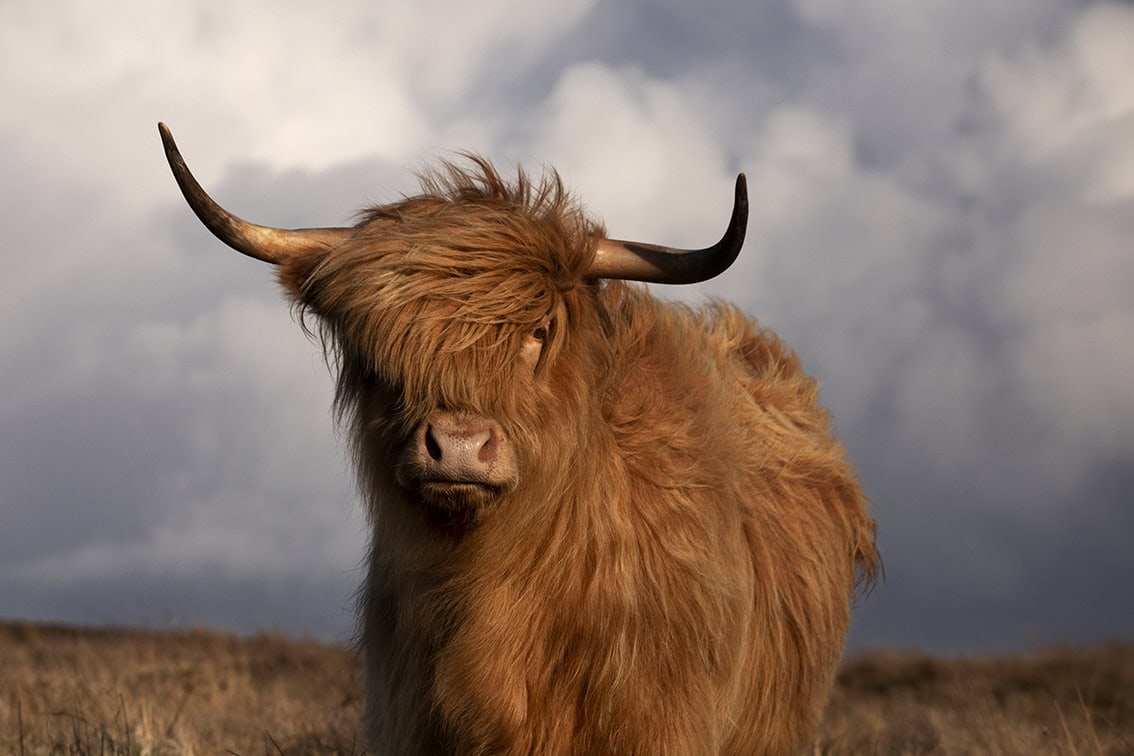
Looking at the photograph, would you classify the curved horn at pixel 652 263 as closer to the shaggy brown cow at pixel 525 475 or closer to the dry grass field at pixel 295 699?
the shaggy brown cow at pixel 525 475

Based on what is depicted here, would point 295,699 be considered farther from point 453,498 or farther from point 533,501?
point 453,498

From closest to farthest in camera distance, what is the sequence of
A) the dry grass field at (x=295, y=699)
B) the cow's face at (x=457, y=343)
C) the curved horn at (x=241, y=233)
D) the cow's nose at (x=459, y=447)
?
1. the cow's nose at (x=459, y=447)
2. the cow's face at (x=457, y=343)
3. the curved horn at (x=241, y=233)
4. the dry grass field at (x=295, y=699)

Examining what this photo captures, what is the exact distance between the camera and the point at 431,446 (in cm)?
349

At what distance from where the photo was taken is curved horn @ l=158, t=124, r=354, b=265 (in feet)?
14.3

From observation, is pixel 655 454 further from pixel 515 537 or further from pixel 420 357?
pixel 420 357

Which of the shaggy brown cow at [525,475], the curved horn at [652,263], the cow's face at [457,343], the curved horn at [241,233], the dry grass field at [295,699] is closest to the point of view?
the cow's face at [457,343]

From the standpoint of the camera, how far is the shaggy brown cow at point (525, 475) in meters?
3.73

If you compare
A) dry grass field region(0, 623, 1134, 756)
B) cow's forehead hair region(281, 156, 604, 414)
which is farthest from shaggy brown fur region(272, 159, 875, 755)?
dry grass field region(0, 623, 1134, 756)

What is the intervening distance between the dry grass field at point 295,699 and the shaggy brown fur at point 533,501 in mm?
1361

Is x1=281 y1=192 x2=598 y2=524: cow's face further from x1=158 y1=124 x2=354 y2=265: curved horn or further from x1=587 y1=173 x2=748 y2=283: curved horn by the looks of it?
x1=158 y1=124 x2=354 y2=265: curved horn

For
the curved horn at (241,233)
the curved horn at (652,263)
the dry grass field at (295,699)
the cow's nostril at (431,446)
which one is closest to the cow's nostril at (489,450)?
the cow's nostril at (431,446)

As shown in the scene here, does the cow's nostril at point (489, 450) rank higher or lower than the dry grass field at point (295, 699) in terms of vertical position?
higher

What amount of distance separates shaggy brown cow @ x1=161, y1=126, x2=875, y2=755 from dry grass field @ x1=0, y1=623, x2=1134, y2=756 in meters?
1.38

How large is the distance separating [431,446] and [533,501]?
496mm
